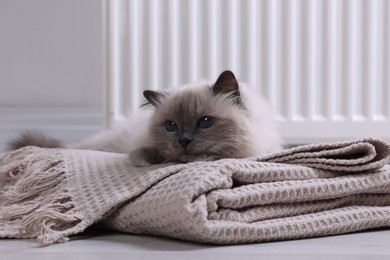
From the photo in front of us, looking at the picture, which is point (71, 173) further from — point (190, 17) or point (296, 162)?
point (190, 17)

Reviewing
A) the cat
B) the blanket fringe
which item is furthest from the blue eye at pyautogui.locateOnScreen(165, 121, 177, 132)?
the blanket fringe

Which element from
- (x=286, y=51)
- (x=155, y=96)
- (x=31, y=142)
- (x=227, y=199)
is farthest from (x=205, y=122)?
(x=286, y=51)

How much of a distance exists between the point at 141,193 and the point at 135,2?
1.30 meters

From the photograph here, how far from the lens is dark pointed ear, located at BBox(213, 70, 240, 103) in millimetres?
1411

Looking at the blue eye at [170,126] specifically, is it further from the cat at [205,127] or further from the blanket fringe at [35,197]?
the blanket fringe at [35,197]

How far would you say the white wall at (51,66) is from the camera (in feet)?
8.71

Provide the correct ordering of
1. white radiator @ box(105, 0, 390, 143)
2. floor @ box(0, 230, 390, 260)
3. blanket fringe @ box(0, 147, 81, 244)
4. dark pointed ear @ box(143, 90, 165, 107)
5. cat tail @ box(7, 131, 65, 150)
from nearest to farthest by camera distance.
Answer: floor @ box(0, 230, 390, 260), blanket fringe @ box(0, 147, 81, 244), dark pointed ear @ box(143, 90, 165, 107), cat tail @ box(7, 131, 65, 150), white radiator @ box(105, 0, 390, 143)

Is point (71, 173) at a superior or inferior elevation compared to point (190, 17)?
inferior

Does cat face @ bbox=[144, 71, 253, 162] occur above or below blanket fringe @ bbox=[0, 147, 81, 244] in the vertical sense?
above

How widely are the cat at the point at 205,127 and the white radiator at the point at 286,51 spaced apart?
866mm

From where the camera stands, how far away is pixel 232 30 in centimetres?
236

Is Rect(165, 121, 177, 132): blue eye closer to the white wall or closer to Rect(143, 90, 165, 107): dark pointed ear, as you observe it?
Rect(143, 90, 165, 107): dark pointed ear

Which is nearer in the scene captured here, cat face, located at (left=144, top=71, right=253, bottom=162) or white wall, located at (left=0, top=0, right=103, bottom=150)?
cat face, located at (left=144, top=71, right=253, bottom=162)

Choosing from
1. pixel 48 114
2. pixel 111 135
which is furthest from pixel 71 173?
pixel 48 114
